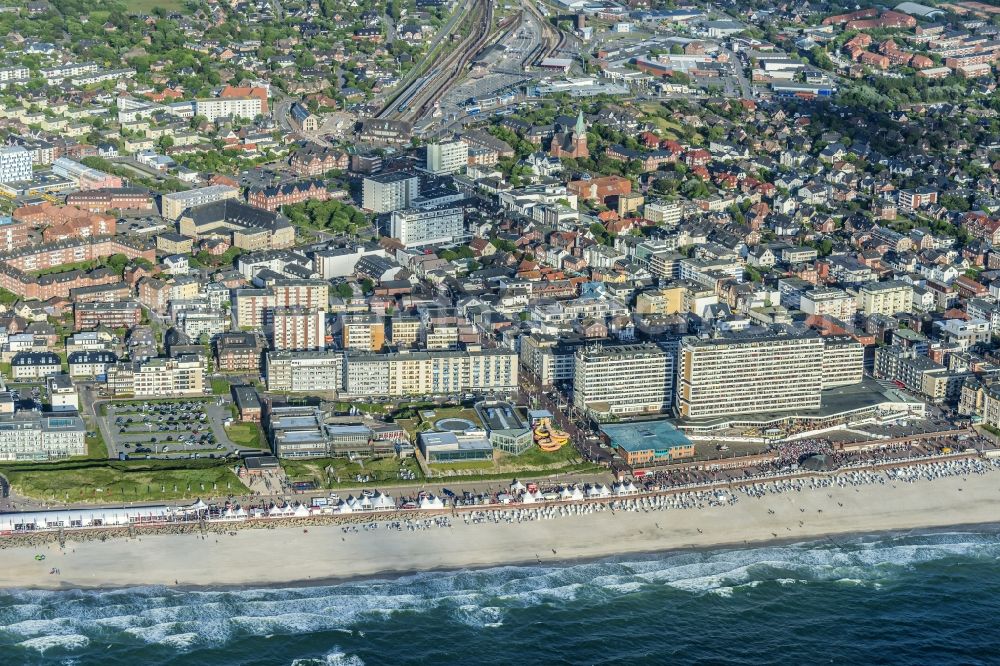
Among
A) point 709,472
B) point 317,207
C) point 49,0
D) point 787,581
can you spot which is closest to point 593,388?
point 709,472

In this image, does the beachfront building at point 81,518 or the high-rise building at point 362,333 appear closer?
the beachfront building at point 81,518

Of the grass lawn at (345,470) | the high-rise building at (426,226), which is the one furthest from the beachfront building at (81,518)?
the high-rise building at (426,226)

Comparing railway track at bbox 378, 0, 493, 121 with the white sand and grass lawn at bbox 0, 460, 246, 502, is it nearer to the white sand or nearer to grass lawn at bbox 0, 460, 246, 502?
grass lawn at bbox 0, 460, 246, 502

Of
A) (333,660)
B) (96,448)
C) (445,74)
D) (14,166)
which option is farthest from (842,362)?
(445,74)

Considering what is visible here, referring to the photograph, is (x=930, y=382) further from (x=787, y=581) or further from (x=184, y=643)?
(x=184, y=643)

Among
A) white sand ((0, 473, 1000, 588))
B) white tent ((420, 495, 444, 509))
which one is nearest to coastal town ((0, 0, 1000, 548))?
white tent ((420, 495, 444, 509))

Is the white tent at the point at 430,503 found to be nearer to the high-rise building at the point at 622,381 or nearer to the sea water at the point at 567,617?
the sea water at the point at 567,617

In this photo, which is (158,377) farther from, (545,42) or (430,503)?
(545,42)
